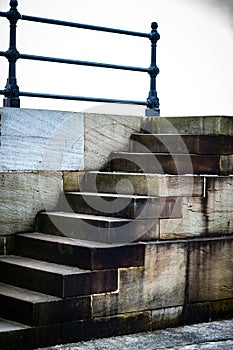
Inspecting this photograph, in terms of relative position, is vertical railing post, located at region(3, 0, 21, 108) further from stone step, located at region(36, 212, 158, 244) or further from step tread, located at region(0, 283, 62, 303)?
step tread, located at region(0, 283, 62, 303)

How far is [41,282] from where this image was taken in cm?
583

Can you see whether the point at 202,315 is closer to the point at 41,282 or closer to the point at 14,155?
the point at 41,282

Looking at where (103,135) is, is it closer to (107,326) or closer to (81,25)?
(81,25)

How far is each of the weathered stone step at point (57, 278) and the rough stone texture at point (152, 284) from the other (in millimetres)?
94

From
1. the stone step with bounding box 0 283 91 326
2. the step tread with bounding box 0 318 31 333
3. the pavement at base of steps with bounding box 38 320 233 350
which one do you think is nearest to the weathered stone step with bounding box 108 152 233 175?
the pavement at base of steps with bounding box 38 320 233 350

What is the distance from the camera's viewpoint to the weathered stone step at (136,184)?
6.36 metres

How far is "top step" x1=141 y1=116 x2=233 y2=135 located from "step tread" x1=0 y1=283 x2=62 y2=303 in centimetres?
215

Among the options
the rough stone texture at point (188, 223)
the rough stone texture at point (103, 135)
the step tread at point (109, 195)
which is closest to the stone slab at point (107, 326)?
the rough stone texture at point (188, 223)

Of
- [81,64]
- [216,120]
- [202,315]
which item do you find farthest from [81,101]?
[202,315]

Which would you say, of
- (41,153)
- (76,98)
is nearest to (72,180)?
(41,153)

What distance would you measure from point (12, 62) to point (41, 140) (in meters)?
0.71

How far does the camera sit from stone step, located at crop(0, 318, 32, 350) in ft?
17.7

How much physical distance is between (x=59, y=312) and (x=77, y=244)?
57cm

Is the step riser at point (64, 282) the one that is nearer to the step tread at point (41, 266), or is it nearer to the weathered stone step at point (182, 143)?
the step tread at point (41, 266)
